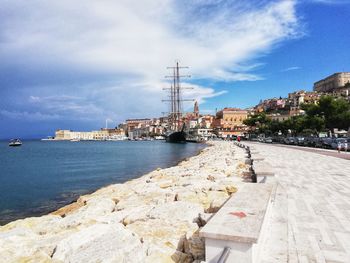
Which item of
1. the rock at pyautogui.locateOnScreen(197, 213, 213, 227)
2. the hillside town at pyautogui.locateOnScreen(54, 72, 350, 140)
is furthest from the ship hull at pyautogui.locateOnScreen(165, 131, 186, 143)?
the rock at pyautogui.locateOnScreen(197, 213, 213, 227)

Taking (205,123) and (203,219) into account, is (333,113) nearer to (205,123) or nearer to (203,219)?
(203,219)

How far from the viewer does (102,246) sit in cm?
449

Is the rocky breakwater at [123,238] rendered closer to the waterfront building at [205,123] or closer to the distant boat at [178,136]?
the distant boat at [178,136]

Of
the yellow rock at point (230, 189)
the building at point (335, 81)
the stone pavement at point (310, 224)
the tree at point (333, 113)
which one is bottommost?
the stone pavement at point (310, 224)

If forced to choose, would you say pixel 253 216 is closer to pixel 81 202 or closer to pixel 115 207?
pixel 115 207

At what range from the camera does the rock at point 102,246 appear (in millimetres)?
4254

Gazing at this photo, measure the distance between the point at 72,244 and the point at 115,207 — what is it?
12.7 feet

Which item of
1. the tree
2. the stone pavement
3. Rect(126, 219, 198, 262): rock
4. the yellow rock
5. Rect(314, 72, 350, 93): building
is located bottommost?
Rect(126, 219, 198, 262): rock

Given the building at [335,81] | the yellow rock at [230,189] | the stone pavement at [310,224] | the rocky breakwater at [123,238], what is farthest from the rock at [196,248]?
the building at [335,81]

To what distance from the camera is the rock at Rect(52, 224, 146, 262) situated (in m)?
4.25

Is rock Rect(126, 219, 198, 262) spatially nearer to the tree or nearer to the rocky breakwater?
the rocky breakwater

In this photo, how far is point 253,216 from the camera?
3.95 m

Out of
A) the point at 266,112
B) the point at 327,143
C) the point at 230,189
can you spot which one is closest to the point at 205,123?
the point at 266,112

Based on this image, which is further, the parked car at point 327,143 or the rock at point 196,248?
the parked car at point 327,143
